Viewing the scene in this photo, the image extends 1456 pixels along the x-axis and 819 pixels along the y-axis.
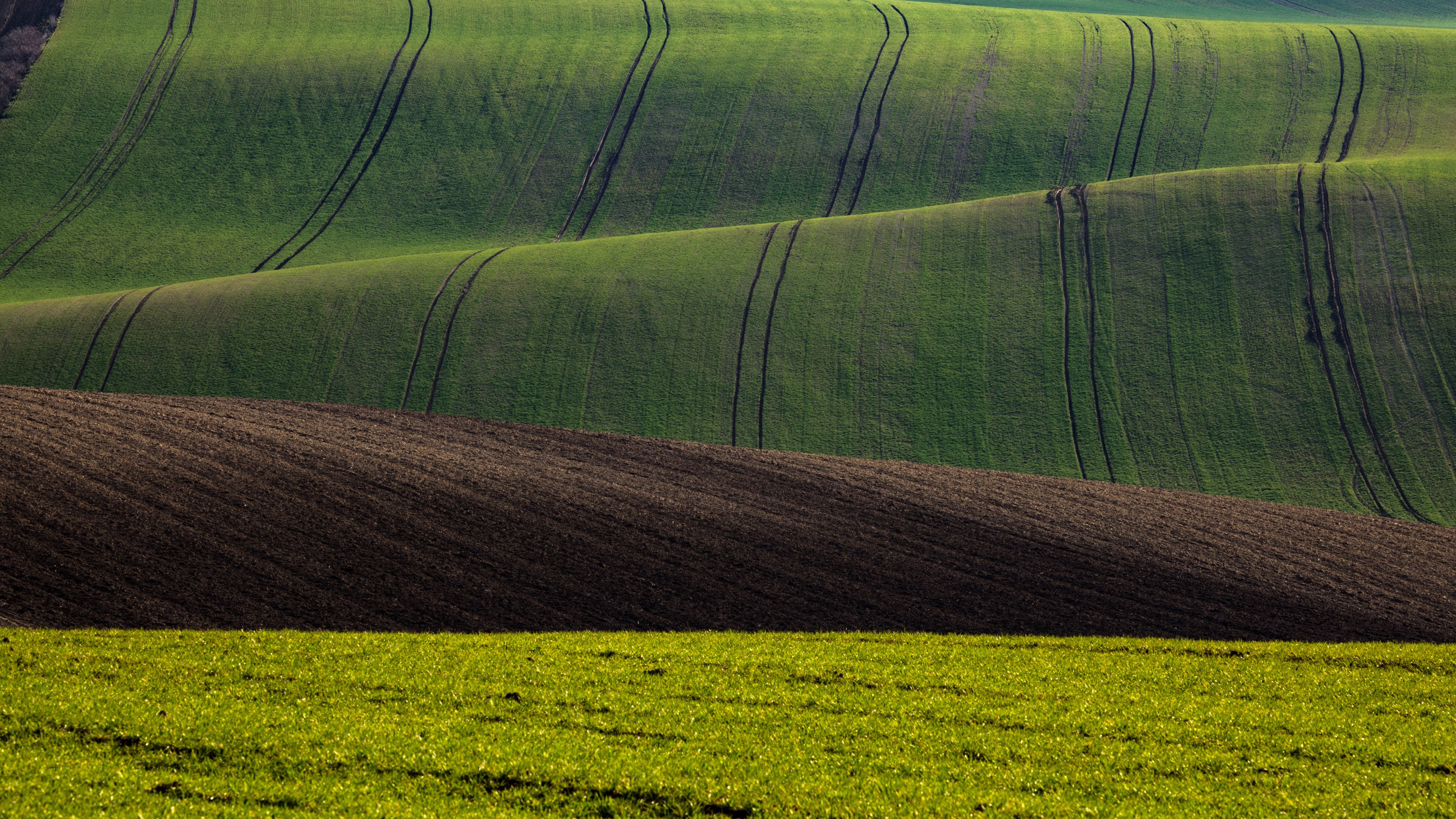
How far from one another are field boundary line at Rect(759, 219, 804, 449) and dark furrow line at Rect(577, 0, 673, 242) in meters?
10.4

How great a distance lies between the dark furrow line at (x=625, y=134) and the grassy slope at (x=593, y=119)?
1.36ft

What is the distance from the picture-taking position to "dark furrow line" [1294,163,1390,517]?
2881 centimetres

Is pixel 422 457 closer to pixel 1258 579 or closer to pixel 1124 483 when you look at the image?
pixel 1258 579

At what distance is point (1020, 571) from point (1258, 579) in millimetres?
4825

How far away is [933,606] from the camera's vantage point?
17.0 metres

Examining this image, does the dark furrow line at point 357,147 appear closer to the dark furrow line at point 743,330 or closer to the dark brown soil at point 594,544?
the dark furrow line at point 743,330

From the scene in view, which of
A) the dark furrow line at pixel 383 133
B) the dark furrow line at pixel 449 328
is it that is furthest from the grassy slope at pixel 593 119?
the dark furrow line at pixel 449 328

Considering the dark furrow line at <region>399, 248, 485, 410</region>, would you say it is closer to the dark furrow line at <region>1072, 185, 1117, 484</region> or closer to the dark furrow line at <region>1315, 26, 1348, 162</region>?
the dark furrow line at <region>1072, 185, 1117, 484</region>

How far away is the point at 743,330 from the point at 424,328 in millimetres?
11765

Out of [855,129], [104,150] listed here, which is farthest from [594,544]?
[104,150]

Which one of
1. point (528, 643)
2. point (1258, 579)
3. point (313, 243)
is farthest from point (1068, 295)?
point (313, 243)

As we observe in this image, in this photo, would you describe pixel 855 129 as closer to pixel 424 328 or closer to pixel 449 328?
pixel 449 328

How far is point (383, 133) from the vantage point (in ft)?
173

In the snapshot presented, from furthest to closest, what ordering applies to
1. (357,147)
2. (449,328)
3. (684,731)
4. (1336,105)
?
1. (357,147)
2. (1336,105)
3. (449,328)
4. (684,731)
